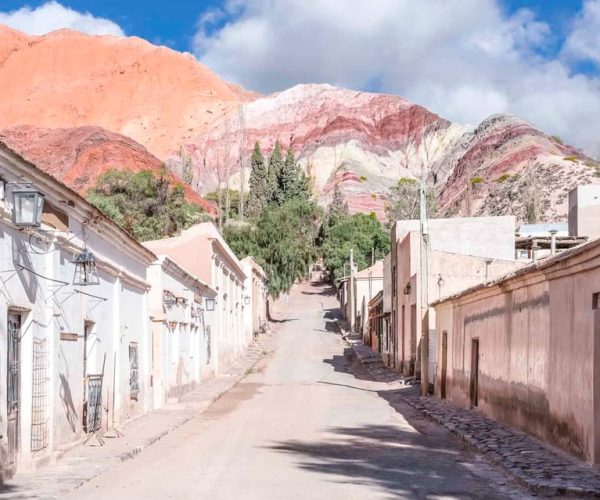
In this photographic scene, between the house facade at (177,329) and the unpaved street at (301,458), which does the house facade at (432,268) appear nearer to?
the unpaved street at (301,458)

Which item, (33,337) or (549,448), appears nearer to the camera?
(33,337)

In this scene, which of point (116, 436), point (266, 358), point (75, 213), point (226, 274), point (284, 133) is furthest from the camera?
point (284, 133)

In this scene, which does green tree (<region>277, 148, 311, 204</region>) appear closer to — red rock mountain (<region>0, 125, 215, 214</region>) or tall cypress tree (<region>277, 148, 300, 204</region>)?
tall cypress tree (<region>277, 148, 300, 204</region>)

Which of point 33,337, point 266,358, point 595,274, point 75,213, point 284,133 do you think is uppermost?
point 284,133

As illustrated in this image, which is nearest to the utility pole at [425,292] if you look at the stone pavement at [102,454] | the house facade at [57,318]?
the stone pavement at [102,454]

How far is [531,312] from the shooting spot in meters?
14.3

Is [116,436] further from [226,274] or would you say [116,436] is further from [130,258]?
[226,274]

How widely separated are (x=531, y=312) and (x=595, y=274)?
3505 millimetres

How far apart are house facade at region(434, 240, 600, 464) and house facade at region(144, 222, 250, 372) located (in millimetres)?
13648

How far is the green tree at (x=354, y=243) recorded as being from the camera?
81.6 metres

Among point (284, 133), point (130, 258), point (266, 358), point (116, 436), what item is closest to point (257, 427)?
point (116, 436)

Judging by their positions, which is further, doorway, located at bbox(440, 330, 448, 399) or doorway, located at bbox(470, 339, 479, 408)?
doorway, located at bbox(440, 330, 448, 399)

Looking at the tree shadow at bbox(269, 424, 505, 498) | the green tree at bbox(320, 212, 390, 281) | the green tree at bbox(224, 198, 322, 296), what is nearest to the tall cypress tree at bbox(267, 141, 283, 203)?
the green tree at bbox(320, 212, 390, 281)

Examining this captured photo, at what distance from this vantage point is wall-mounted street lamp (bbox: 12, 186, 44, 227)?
10.3 m
